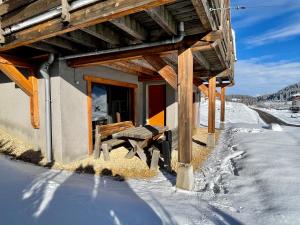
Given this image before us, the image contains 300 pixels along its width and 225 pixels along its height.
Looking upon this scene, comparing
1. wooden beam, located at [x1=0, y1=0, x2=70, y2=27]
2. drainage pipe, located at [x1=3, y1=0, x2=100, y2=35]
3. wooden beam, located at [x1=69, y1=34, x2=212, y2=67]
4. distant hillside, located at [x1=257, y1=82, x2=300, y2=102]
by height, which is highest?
distant hillside, located at [x1=257, y1=82, x2=300, y2=102]

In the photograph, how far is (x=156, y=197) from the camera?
333 cm

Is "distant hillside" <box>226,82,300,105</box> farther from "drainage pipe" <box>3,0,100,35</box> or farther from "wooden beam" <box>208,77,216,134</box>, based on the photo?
"drainage pipe" <box>3,0,100,35</box>

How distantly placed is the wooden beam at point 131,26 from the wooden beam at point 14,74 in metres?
2.98

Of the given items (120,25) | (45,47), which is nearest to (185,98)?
(120,25)

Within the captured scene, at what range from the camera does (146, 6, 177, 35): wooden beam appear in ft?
9.25

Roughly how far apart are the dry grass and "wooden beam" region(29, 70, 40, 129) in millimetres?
786

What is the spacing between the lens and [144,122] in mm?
9078

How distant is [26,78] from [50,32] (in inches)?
111

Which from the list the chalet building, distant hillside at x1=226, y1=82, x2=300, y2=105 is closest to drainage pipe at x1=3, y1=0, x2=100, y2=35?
the chalet building

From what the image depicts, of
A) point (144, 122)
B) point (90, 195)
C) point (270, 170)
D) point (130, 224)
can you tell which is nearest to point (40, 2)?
point (90, 195)

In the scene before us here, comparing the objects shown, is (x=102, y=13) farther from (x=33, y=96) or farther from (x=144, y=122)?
(x=144, y=122)

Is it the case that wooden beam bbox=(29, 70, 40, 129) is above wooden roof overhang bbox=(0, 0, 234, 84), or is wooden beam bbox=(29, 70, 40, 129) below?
below

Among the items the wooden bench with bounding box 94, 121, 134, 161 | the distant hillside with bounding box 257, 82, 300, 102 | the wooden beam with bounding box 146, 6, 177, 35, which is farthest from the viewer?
the distant hillside with bounding box 257, 82, 300, 102

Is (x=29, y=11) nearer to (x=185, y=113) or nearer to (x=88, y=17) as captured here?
(x=88, y=17)
